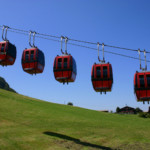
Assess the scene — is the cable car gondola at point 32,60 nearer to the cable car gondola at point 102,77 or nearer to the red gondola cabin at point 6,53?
the red gondola cabin at point 6,53

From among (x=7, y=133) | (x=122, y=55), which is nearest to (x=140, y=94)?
(x=122, y=55)

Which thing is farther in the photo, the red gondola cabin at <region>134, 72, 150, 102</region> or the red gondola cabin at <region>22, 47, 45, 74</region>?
the red gondola cabin at <region>22, 47, 45, 74</region>

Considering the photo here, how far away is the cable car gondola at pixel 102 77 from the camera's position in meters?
12.7

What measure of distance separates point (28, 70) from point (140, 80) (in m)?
7.75

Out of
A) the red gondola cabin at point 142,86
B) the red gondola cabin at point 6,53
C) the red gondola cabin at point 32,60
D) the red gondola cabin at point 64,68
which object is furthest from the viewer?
the red gondola cabin at point 6,53

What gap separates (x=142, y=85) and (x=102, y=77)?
2.47 metres

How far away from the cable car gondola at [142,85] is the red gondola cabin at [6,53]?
9308mm

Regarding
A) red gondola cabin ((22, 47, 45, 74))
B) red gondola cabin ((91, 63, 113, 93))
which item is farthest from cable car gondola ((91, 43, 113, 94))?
red gondola cabin ((22, 47, 45, 74))

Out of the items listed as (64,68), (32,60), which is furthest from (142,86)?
(32,60)

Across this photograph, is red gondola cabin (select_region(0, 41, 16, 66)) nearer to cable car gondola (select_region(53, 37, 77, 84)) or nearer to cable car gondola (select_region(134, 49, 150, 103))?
cable car gondola (select_region(53, 37, 77, 84))

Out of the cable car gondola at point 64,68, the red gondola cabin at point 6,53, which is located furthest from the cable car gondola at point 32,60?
the cable car gondola at point 64,68

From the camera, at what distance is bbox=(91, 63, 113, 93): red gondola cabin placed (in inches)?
499

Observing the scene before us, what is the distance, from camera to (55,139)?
22938 mm

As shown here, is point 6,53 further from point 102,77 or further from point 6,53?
point 102,77
